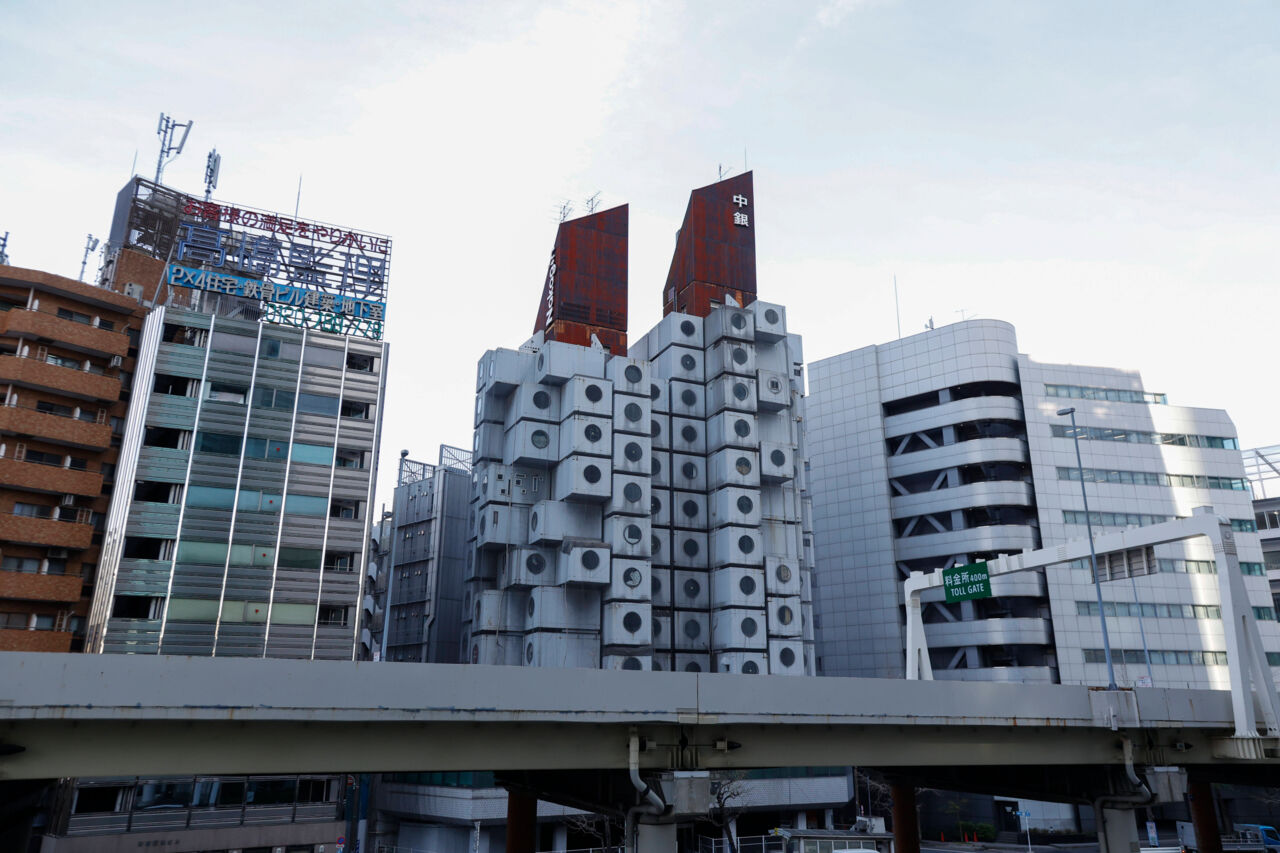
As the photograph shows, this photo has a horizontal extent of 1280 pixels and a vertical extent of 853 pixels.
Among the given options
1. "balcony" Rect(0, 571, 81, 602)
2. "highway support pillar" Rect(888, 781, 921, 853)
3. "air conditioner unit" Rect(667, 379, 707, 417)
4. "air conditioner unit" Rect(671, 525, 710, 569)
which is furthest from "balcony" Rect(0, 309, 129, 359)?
"highway support pillar" Rect(888, 781, 921, 853)

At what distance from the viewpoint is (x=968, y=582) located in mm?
43094

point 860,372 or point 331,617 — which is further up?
point 860,372

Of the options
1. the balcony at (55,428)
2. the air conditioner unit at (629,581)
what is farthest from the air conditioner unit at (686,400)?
the balcony at (55,428)

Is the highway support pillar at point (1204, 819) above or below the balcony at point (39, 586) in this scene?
below

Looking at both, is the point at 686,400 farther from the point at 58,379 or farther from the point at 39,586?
the point at 39,586

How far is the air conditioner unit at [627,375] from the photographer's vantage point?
7156 cm

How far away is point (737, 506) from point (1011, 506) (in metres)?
30.2

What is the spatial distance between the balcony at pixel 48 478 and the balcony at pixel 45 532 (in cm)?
189

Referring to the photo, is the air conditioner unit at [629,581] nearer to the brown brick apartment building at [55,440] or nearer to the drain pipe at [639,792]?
the brown brick apartment building at [55,440]

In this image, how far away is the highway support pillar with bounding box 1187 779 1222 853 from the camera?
50.0 metres

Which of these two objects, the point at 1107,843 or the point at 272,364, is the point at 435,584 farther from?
the point at 1107,843

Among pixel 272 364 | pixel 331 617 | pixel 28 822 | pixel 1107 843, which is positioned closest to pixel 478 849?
pixel 331 617

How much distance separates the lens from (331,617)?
185 feet

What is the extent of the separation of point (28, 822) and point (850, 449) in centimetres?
7503
